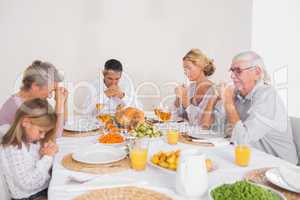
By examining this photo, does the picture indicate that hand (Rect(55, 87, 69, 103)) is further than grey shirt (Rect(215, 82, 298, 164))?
Yes

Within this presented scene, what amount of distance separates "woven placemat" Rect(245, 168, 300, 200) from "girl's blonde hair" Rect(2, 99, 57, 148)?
0.83 metres

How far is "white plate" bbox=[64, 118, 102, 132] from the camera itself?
171 centimetres

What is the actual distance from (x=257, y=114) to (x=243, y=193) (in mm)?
915

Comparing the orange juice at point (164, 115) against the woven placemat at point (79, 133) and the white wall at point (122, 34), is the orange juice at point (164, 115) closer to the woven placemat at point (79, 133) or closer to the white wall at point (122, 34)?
the woven placemat at point (79, 133)

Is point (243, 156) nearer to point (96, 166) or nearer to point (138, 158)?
point (138, 158)

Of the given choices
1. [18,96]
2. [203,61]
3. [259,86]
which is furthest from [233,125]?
[18,96]

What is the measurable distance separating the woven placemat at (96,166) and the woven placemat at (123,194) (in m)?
0.16

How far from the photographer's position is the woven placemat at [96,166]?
1033mm

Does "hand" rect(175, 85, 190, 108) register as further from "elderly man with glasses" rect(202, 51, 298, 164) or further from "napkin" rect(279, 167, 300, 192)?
"napkin" rect(279, 167, 300, 192)

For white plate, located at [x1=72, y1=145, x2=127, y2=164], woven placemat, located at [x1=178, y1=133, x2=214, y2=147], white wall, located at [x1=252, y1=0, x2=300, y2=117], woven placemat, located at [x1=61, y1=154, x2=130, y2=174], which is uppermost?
white wall, located at [x1=252, y1=0, x2=300, y2=117]

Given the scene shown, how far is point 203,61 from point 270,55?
Answer: 4.49ft

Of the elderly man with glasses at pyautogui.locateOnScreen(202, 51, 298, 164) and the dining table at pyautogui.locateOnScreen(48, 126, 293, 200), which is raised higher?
the elderly man with glasses at pyautogui.locateOnScreen(202, 51, 298, 164)

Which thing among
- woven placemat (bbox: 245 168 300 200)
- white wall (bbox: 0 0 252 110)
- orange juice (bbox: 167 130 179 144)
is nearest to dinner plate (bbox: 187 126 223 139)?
orange juice (bbox: 167 130 179 144)

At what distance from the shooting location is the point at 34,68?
193 centimetres
